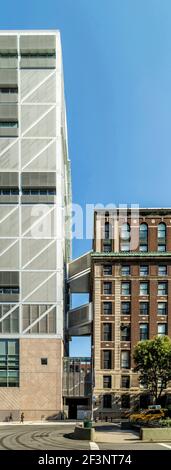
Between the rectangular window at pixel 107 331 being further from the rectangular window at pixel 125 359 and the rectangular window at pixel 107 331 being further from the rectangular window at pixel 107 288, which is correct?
the rectangular window at pixel 107 288

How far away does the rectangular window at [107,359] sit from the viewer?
343 feet

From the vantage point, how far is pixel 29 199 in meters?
105

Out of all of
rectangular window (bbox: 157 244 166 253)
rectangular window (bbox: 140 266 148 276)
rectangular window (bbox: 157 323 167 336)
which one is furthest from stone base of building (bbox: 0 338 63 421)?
rectangular window (bbox: 157 244 166 253)

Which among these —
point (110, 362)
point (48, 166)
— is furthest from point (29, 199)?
point (110, 362)

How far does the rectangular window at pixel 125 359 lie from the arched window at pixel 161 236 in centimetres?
1802

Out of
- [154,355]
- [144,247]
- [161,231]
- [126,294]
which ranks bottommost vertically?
[154,355]

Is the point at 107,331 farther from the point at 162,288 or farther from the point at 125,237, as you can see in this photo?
the point at 125,237

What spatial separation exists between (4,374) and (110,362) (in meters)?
16.4

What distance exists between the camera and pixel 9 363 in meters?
101

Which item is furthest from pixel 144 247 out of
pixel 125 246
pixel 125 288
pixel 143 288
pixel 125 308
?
pixel 125 308

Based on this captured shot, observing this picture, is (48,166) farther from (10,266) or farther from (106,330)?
(106,330)

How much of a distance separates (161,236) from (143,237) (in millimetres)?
2979

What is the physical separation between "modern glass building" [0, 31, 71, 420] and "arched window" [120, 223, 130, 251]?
10.8 meters

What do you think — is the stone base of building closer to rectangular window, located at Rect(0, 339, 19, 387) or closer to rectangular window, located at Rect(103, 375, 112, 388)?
rectangular window, located at Rect(0, 339, 19, 387)
